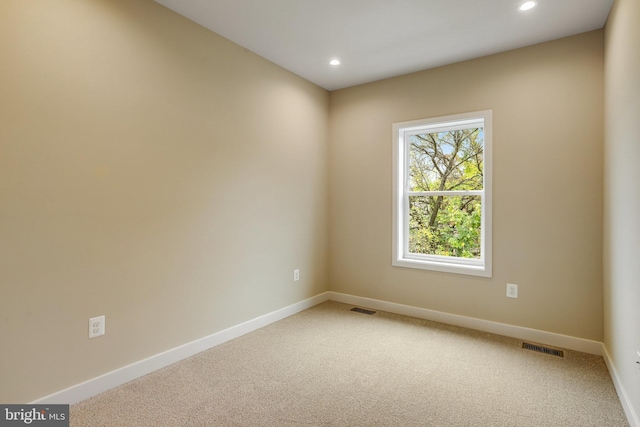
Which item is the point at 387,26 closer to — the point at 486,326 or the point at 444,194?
the point at 444,194

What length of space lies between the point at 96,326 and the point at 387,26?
2.97m

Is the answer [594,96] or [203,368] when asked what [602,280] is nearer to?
[594,96]

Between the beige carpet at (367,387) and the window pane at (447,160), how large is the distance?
1509mm

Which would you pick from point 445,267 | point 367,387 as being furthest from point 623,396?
point 445,267

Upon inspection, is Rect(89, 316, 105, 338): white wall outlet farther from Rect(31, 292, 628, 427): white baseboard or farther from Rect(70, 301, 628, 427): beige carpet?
Rect(70, 301, 628, 427): beige carpet

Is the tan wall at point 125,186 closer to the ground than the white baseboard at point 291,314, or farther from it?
farther from it

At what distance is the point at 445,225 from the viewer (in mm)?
3621

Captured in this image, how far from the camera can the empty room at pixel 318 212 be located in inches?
74.9

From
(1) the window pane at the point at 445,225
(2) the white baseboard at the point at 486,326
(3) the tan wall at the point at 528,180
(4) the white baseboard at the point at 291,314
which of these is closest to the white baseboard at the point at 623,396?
(4) the white baseboard at the point at 291,314

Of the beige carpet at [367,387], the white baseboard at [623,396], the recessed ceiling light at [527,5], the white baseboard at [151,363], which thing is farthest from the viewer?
the recessed ceiling light at [527,5]

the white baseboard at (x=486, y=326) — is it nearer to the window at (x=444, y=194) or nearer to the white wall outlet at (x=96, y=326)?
the window at (x=444, y=194)

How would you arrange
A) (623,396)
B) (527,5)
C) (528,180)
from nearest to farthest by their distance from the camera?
(623,396)
(527,5)
(528,180)

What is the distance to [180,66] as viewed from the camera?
2596 mm

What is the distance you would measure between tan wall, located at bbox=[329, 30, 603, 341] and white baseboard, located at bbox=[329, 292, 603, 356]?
6 cm
